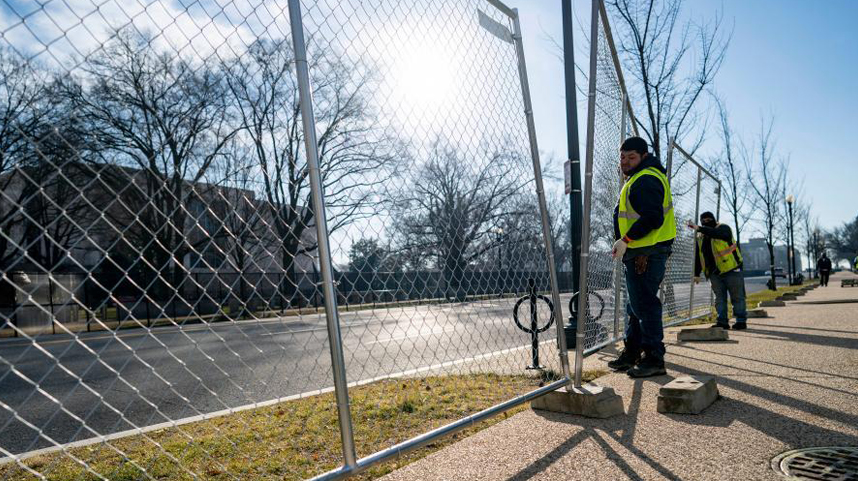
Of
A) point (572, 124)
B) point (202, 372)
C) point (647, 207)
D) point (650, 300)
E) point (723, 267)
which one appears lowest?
point (202, 372)

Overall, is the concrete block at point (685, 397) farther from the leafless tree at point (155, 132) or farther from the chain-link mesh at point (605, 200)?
the leafless tree at point (155, 132)

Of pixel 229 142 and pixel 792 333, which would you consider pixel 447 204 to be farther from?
pixel 792 333

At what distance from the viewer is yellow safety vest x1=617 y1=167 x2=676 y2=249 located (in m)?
4.58

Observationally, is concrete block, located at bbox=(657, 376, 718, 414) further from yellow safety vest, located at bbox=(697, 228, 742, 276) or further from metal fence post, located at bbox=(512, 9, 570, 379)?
yellow safety vest, located at bbox=(697, 228, 742, 276)

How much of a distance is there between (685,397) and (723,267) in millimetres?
6041

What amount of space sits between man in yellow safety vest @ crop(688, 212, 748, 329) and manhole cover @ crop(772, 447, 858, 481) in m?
6.06

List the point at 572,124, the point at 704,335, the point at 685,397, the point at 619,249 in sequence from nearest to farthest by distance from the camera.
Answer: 1. the point at 685,397
2. the point at 619,249
3. the point at 704,335
4. the point at 572,124

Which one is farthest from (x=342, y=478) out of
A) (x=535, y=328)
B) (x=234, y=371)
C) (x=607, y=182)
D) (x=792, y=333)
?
(x=792, y=333)

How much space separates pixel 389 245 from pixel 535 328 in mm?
3195

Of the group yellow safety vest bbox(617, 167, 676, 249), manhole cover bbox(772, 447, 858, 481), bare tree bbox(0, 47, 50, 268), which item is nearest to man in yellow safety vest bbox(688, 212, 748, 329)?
yellow safety vest bbox(617, 167, 676, 249)

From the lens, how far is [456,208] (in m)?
3.90

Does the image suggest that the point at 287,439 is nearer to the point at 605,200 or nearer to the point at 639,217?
the point at 639,217

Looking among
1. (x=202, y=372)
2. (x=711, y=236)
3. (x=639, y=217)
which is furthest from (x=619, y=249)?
(x=202, y=372)

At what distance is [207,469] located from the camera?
10.2ft
